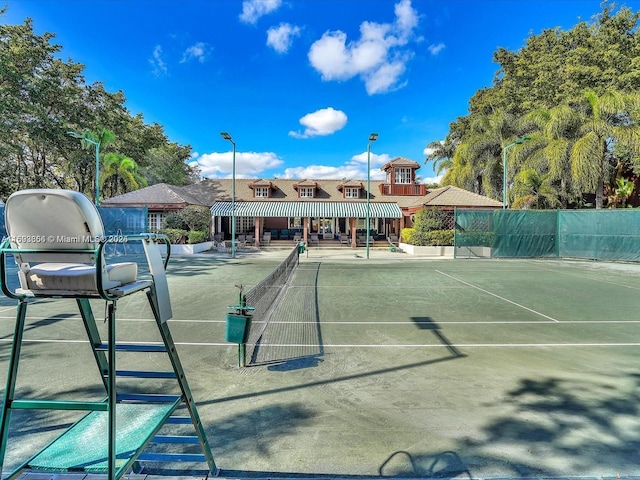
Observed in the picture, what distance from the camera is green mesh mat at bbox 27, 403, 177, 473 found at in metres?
2.20

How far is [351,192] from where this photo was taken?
36.8m

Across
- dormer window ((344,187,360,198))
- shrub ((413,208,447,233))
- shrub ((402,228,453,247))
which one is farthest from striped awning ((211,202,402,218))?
shrub ((402,228,453,247))

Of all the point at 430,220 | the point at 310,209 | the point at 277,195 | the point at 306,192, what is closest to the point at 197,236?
the point at 310,209

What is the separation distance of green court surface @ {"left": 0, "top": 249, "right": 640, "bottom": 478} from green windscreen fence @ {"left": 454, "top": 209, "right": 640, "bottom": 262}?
13.6 m

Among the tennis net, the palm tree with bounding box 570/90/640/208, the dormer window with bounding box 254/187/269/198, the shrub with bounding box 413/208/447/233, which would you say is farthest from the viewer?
the dormer window with bounding box 254/187/269/198

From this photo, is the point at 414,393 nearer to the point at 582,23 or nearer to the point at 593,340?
the point at 593,340

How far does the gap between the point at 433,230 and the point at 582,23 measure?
3166cm

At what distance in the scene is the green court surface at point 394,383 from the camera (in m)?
3.39

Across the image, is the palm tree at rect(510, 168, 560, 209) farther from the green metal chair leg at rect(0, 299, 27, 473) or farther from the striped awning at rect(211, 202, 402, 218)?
the green metal chair leg at rect(0, 299, 27, 473)

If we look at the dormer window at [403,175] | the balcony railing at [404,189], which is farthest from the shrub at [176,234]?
the dormer window at [403,175]

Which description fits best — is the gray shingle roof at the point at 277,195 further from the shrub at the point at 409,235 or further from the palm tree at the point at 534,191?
the shrub at the point at 409,235

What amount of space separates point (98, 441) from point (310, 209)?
3215cm

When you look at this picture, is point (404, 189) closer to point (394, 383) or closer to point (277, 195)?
point (277, 195)

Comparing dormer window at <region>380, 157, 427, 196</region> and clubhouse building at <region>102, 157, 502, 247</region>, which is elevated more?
dormer window at <region>380, 157, 427, 196</region>
